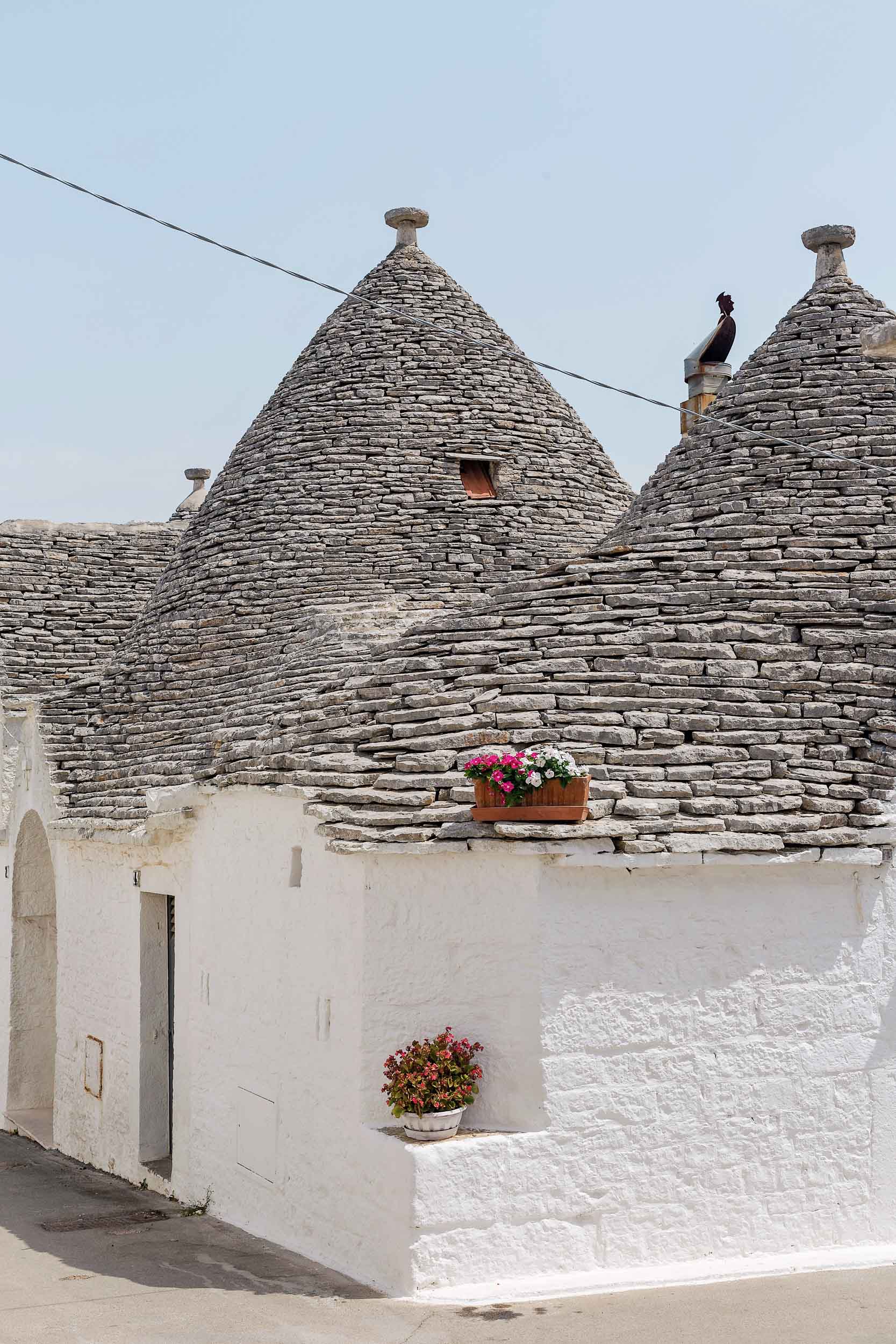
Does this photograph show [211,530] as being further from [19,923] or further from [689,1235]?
[689,1235]

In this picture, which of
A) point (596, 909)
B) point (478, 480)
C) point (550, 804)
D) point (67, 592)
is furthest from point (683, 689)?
point (67, 592)

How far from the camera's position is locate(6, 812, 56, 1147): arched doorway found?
49.1 ft

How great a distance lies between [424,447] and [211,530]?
2.50 m

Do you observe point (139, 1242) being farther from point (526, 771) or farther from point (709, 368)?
point (709, 368)

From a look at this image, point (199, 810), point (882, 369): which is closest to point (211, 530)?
point (199, 810)

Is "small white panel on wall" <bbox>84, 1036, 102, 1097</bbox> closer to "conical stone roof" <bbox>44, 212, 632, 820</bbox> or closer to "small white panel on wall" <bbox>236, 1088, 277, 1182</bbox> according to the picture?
"conical stone roof" <bbox>44, 212, 632, 820</bbox>

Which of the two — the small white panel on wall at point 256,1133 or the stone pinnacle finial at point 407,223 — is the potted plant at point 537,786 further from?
the stone pinnacle finial at point 407,223

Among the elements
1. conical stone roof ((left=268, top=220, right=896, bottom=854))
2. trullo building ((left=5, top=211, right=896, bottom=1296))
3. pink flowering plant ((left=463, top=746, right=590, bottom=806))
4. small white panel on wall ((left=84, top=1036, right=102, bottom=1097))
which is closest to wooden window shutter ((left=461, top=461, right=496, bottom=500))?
trullo building ((left=5, top=211, right=896, bottom=1296))

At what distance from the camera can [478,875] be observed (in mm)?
7902

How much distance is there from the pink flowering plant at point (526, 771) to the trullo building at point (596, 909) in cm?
A: 20

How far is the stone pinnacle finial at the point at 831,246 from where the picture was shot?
1188 cm

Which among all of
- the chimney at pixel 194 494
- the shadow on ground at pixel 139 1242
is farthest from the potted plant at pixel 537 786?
the chimney at pixel 194 494

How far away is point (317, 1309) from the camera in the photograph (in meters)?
7.43

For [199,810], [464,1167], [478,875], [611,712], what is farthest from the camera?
[199,810]
